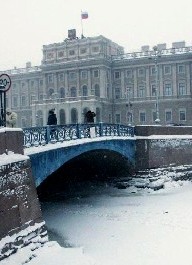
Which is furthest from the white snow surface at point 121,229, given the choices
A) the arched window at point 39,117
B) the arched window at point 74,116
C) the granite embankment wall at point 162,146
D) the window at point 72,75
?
the window at point 72,75

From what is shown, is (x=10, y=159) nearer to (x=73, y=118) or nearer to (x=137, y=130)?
(x=137, y=130)

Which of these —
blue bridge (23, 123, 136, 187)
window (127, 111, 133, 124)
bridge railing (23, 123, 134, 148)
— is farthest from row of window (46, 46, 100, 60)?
bridge railing (23, 123, 134, 148)

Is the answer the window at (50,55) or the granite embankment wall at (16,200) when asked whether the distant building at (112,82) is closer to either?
the window at (50,55)

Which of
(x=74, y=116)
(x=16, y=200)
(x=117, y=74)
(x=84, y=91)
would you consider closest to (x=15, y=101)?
(x=84, y=91)

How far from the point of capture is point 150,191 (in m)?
26.6

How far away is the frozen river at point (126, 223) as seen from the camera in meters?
15.7

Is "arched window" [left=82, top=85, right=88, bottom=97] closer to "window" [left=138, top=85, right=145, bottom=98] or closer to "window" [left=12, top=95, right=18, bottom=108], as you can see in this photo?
"window" [left=138, top=85, right=145, bottom=98]

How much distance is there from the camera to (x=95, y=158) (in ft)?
90.1

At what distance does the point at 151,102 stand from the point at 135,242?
150ft

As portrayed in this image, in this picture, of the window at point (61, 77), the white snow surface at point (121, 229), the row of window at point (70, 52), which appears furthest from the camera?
the window at point (61, 77)

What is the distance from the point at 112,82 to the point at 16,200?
52.6 m

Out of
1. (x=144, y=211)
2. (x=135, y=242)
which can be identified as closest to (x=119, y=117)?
(x=144, y=211)

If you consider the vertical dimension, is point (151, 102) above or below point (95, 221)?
above

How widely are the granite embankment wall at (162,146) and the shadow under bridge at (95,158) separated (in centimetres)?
73
